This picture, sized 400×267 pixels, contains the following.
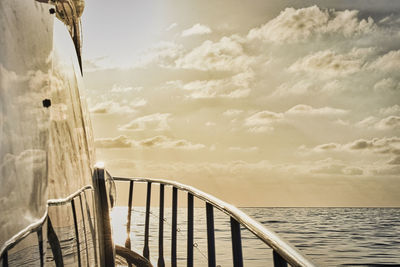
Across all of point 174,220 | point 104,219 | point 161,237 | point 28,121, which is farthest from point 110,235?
point 161,237

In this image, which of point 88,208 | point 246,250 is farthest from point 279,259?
point 246,250

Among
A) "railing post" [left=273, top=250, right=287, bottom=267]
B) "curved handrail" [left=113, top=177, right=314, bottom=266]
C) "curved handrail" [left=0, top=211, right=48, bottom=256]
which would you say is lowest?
"railing post" [left=273, top=250, right=287, bottom=267]

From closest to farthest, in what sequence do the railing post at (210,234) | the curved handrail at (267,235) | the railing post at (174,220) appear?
the curved handrail at (267,235) → the railing post at (210,234) → the railing post at (174,220)

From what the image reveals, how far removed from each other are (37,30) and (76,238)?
53 centimetres

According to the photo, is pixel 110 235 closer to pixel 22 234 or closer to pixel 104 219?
pixel 104 219

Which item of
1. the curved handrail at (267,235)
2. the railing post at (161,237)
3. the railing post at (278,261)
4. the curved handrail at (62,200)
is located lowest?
the railing post at (161,237)

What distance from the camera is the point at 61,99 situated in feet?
3.64

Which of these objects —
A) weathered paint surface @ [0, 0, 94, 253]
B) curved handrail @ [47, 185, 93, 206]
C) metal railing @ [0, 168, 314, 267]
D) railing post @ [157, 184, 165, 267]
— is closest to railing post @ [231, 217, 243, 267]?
metal railing @ [0, 168, 314, 267]

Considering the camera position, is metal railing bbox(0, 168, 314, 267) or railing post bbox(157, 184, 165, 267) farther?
railing post bbox(157, 184, 165, 267)

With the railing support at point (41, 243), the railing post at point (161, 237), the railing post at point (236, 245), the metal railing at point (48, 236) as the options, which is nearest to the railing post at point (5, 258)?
the metal railing at point (48, 236)

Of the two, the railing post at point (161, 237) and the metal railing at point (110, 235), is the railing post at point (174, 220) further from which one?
the railing post at point (161, 237)

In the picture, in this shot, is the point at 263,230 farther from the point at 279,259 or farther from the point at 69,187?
the point at 69,187

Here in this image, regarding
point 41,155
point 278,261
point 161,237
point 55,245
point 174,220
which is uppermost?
point 41,155

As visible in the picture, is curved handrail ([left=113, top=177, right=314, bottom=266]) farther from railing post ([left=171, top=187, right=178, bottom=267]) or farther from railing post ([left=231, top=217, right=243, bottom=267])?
railing post ([left=171, top=187, right=178, bottom=267])
